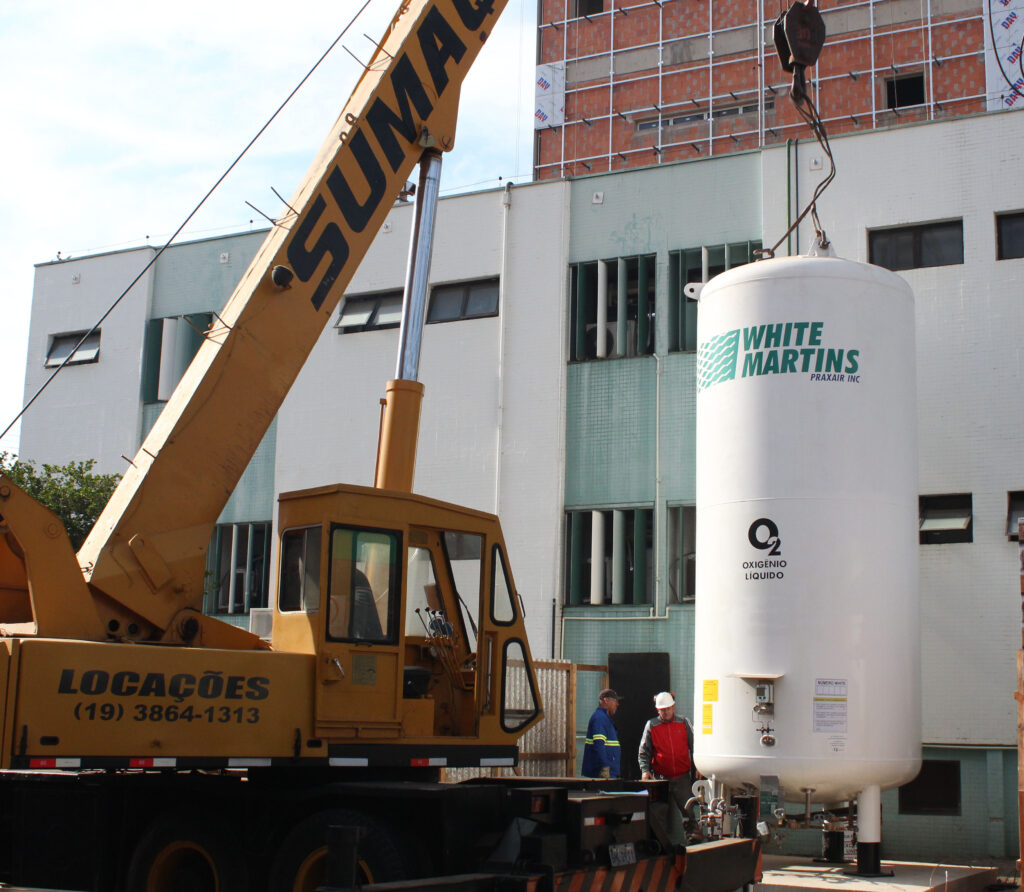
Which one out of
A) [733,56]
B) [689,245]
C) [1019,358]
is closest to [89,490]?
[689,245]

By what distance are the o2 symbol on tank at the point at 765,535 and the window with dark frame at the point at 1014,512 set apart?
4532mm

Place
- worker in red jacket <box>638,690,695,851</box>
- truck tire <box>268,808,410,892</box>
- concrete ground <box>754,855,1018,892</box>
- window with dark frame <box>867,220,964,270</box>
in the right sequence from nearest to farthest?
truck tire <box>268,808,410,892</box> → concrete ground <box>754,855,1018,892</box> → worker in red jacket <box>638,690,695,851</box> → window with dark frame <box>867,220,964,270</box>

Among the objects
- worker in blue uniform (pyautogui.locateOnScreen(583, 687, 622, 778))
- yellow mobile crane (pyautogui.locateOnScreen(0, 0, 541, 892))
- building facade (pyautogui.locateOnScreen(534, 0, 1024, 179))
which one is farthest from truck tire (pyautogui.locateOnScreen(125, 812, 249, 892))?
building facade (pyautogui.locateOnScreen(534, 0, 1024, 179))

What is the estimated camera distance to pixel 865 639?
12.5 metres

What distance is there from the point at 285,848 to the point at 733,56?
101 feet

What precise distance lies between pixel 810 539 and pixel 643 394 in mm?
6103

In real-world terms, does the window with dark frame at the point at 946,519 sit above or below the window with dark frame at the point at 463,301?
below

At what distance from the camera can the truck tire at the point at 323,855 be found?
25.4 feet

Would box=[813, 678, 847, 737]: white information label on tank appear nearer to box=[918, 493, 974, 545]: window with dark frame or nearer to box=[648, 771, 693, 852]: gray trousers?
box=[648, 771, 693, 852]: gray trousers

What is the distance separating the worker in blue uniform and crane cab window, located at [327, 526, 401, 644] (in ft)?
18.1

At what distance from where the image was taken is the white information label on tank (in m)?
12.2

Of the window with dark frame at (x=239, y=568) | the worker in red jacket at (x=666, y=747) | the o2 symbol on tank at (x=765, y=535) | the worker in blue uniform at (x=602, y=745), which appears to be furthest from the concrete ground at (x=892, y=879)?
the window with dark frame at (x=239, y=568)

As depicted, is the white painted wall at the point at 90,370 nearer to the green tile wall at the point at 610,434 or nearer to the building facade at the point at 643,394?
the building facade at the point at 643,394

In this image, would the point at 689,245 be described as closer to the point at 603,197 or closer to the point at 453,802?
the point at 603,197
